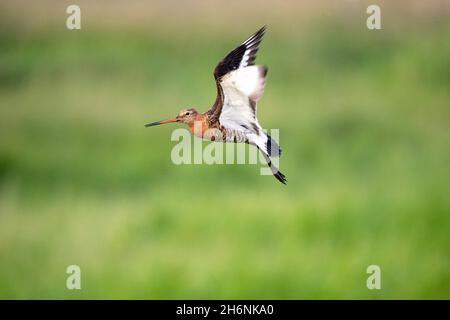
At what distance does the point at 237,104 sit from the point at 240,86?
15 centimetres

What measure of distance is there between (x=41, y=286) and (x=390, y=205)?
378cm

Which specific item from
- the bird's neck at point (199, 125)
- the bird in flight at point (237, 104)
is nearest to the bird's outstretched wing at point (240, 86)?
the bird in flight at point (237, 104)

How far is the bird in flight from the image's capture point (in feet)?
26.2

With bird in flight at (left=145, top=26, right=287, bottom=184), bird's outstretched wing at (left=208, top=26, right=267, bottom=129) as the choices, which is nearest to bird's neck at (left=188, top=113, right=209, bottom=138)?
bird in flight at (left=145, top=26, right=287, bottom=184)

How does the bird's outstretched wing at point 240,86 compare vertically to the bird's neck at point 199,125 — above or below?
above

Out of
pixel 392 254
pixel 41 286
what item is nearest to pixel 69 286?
pixel 41 286

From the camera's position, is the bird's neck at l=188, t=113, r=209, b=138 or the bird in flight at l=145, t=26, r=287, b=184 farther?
the bird's neck at l=188, t=113, r=209, b=138

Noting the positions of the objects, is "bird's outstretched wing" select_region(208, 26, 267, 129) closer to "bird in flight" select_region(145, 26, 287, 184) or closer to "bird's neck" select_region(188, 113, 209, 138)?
"bird in flight" select_region(145, 26, 287, 184)

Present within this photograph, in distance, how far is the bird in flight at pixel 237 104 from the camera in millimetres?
7988

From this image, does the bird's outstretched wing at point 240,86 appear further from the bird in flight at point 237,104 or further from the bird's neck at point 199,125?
the bird's neck at point 199,125

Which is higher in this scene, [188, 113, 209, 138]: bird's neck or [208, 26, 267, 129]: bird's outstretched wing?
[208, 26, 267, 129]: bird's outstretched wing

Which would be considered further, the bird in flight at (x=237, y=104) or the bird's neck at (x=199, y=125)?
the bird's neck at (x=199, y=125)

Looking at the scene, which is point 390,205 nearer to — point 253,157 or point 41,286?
point 253,157

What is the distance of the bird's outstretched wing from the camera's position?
7.98m
